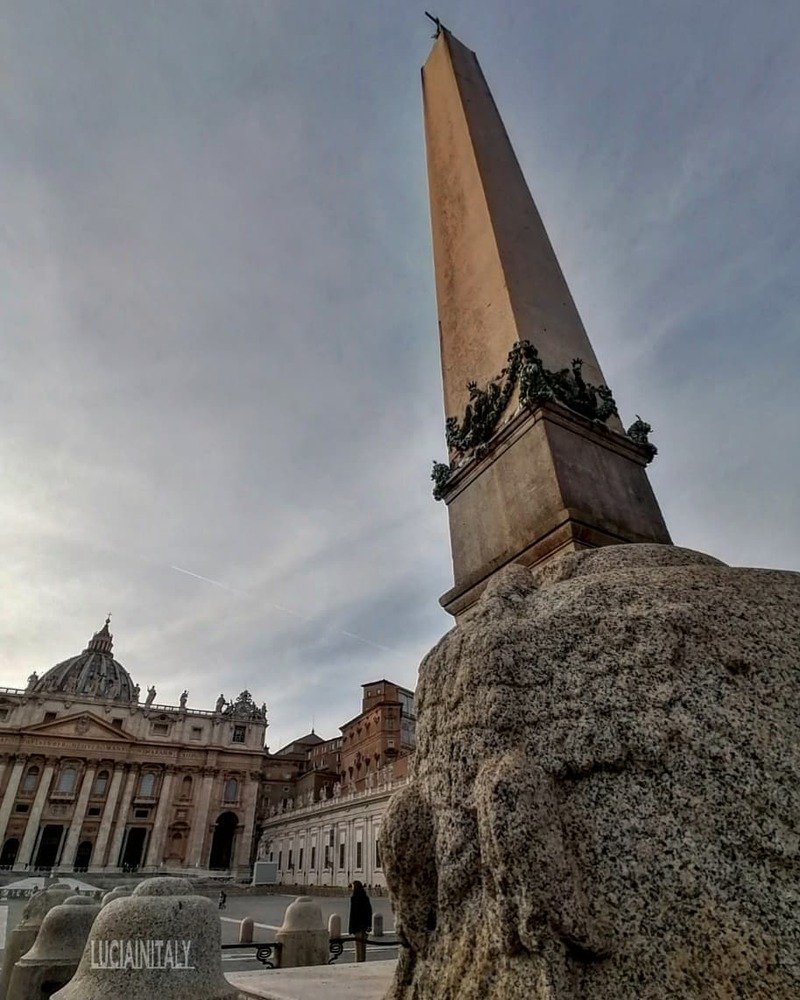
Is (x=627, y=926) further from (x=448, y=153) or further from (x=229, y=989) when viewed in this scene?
(x=448, y=153)

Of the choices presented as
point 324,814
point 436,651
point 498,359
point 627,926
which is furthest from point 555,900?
point 324,814

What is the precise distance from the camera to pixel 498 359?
480cm

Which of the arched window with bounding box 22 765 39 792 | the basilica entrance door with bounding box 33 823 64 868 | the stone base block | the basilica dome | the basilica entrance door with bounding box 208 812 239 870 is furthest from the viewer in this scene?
the basilica dome

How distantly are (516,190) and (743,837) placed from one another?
653 cm

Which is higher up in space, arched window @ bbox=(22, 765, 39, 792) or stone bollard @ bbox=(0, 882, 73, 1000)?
arched window @ bbox=(22, 765, 39, 792)

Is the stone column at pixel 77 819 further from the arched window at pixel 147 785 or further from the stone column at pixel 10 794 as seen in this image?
the stone column at pixel 10 794

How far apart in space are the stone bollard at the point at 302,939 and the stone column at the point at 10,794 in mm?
60111

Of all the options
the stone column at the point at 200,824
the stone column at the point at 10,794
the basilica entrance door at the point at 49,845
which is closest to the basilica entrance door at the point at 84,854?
the basilica entrance door at the point at 49,845

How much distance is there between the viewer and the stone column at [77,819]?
170 feet

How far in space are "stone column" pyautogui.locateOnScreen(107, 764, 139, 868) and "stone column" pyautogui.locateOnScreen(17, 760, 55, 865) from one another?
6.43 metres

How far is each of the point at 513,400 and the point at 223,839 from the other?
6753 centimetres

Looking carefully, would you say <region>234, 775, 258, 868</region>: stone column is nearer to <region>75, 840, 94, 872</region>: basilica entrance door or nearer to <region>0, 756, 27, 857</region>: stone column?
<region>75, 840, 94, 872</region>: basilica entrance door

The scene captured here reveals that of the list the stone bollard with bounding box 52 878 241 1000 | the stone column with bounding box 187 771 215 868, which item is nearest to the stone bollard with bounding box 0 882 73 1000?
the stone bollard with bounding box 52 878 241 1000

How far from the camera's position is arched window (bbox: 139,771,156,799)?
5688cm
